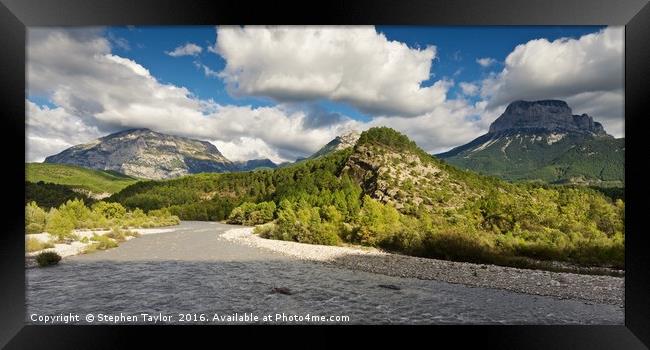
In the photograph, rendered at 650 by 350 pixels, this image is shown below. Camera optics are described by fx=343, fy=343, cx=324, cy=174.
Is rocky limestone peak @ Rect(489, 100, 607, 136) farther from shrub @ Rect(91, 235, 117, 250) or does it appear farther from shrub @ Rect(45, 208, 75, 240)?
shrub @ Rect(45, 208, 75, 240)

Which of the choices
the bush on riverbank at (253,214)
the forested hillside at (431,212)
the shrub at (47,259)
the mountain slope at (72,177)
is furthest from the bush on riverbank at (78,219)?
the mountain slope at (72,177)

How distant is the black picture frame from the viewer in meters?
3.64

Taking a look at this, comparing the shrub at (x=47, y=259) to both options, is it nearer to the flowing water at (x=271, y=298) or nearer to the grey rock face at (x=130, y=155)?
the flowing water at (x=271, y=298)

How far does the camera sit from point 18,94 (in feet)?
12.9

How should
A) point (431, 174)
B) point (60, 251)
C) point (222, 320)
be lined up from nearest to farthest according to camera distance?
point (222, 320) → point (60, 251) → point (431, 174)

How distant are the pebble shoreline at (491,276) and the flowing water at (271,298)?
2.02ft

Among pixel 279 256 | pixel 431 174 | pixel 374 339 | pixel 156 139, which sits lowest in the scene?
pixel 279 256

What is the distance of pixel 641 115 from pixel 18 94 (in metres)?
7.03

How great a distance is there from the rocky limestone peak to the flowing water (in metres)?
79.7

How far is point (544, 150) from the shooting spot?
6850 cm

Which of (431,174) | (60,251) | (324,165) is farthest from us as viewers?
(324,165)
